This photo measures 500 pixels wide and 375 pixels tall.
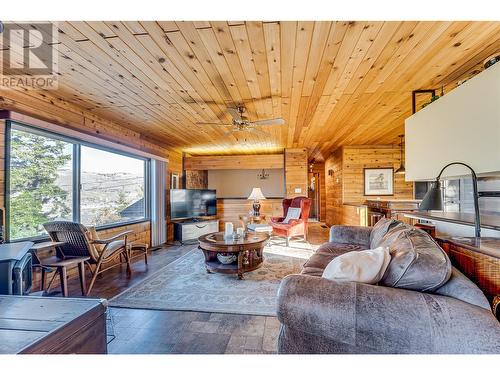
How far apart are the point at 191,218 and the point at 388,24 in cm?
530

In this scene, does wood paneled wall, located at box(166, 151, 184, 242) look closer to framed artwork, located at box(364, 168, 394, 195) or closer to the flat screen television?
the flat screen television

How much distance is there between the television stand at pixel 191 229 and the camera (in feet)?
17.5

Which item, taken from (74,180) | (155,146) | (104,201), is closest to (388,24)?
(74,180)

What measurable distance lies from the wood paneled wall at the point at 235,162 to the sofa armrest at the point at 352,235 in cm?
357

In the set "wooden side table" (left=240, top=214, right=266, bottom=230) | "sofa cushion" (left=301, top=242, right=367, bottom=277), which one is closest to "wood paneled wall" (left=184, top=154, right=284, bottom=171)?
"wooden side table" (left=240, top=214, right=266, bottom=230)

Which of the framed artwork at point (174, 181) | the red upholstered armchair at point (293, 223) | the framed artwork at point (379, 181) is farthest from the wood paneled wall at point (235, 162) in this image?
the framed artwork at point (379, 181)

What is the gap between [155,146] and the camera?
17.0 feet

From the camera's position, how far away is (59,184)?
3.05 m

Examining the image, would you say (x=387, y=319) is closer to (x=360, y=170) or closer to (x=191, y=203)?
(x=191, y=203)

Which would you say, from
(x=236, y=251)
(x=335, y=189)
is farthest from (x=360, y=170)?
(x=236, y=251)

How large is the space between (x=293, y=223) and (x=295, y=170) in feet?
5.95

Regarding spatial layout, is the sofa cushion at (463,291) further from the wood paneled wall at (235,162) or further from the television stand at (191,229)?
the wood paneled wall at (235,162)

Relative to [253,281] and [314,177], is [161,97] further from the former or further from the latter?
[314,177]

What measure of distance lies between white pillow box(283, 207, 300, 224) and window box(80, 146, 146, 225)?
317cm
